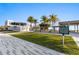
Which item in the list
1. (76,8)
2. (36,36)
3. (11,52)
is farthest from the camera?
(36,36)

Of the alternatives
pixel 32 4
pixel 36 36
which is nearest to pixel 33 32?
pixel 36 36

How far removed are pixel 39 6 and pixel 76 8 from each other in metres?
1.69

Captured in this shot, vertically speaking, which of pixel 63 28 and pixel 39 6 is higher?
pixel 39 6

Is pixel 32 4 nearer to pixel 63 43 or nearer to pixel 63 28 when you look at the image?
pixel 63 28

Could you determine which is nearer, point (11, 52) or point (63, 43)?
point (11, 52)

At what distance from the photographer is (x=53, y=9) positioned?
9.26 m

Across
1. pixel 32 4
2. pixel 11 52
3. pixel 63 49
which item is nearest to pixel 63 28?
pixel 63 49

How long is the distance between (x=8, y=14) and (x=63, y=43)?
2888 millimetres

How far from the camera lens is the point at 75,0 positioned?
8.06 meters
